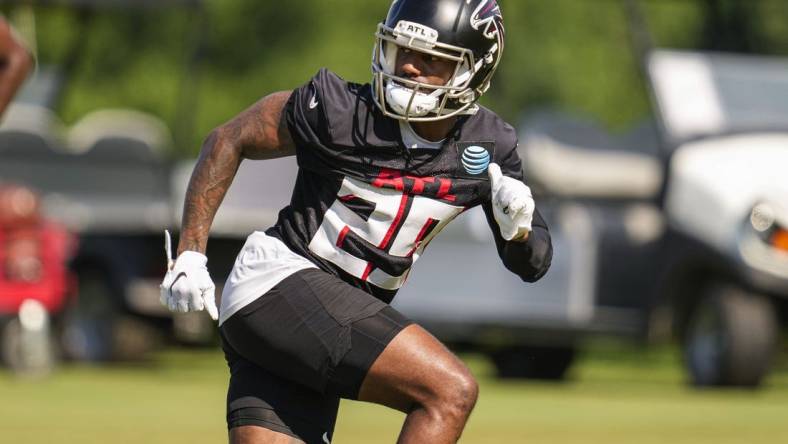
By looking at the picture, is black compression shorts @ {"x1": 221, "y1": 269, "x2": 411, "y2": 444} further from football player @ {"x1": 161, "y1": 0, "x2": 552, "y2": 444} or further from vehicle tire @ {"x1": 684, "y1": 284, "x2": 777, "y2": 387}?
vehicle tire @ {"x1": 684, "y1": 284, "x2": 777, "y2": 387}

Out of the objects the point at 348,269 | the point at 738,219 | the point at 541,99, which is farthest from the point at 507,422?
the point at 541,99

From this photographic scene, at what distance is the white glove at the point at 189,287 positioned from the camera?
554 centimetres

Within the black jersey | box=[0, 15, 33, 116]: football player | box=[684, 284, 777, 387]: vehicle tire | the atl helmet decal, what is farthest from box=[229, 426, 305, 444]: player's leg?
box=[684, 284, 777, 387]: vehicle tire

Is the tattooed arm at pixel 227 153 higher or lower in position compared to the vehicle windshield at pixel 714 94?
higher

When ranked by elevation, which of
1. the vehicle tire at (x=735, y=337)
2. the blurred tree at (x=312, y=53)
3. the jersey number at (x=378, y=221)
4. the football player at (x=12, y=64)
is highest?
the jersey number at (x=378, y=221)

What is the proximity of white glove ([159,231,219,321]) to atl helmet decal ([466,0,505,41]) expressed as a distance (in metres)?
1.13

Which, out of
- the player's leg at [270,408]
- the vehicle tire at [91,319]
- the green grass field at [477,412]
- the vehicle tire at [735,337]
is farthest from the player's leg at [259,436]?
the vehicle tire at [91,319]

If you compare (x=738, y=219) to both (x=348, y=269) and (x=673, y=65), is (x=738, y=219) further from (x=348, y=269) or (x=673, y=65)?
(x=348, y=269)

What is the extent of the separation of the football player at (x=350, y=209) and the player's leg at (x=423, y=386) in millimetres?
27

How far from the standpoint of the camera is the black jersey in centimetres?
564

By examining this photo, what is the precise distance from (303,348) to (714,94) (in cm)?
1022

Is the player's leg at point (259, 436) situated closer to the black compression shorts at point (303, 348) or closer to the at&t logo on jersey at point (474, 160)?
the black compression shorts at point (303, 348)

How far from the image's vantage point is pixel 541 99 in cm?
2975

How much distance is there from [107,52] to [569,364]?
17418mm
